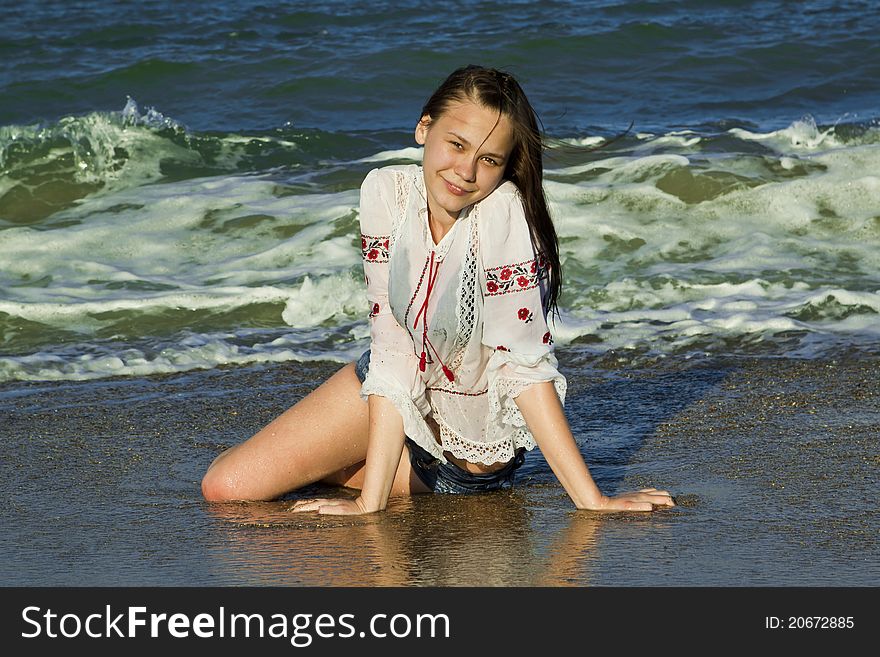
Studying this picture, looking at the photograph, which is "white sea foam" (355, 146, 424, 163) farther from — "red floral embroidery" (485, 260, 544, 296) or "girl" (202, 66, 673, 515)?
"red floral embroidery" (485, 260, 544, 296)

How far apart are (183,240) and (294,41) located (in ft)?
21.5

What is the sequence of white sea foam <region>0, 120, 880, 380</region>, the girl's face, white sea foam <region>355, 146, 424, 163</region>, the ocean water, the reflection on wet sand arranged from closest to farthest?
the reflection on wet sand < the girl's face < white sea foam <region>0, 120, 880, 380</region> < the ocean water < white sea foam <region>355, 146, 424, 163</region>

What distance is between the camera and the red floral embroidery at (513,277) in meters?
3.47

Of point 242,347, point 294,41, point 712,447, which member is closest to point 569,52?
point 294,41

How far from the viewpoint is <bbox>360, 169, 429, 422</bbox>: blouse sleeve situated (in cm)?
353

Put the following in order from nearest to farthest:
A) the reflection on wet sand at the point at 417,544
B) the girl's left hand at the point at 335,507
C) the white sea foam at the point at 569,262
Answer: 1. the reflection on wet sand at the point at 417,544
2. the girl's left hand at the point at 335,507
3. the white sea foam at the point at 569,262

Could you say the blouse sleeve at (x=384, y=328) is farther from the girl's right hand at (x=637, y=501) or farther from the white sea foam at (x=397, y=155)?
the white sea foam at (x=397, y=155)

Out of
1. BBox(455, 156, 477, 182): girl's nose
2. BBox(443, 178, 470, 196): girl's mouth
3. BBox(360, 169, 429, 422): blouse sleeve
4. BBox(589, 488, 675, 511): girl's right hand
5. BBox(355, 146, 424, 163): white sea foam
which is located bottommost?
BBox(589, 488, 675, 511): girl's right hand

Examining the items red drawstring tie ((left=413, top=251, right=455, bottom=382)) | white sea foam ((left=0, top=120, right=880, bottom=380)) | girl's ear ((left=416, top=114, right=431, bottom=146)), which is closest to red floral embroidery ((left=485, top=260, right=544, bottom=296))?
red drawstring tie ((left=413, top=251, right=455, bottom=382))

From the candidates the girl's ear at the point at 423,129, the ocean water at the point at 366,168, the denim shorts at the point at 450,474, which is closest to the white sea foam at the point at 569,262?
the ocean water at the point at 366,168

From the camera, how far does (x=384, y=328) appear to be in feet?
11.7

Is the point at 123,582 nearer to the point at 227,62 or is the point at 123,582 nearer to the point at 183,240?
the point at 183,240

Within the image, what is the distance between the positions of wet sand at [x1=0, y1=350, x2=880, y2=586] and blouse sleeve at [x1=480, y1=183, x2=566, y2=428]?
44 centimetres

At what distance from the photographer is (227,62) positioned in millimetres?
12805
